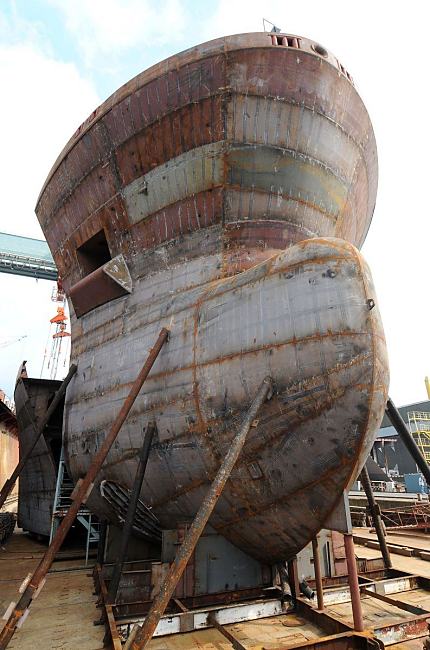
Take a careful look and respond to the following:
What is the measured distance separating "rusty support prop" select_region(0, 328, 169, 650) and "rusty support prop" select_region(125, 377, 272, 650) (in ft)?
4.17

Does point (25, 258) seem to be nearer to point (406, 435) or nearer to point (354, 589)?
point (406, 435)

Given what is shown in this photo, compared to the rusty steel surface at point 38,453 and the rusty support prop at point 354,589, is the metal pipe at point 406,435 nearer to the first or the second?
the rusty support prop at point 354,589

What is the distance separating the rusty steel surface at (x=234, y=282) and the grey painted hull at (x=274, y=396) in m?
0.02

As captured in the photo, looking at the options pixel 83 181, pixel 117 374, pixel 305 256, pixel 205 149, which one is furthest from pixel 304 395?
pixel 83 181

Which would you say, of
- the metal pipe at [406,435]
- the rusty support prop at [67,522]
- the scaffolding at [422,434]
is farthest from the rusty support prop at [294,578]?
the scaffolding at [422,434]

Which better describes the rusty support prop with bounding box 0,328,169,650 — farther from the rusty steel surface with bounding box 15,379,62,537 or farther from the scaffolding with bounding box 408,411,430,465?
the scaffolding with bounding box 408,411,430,465

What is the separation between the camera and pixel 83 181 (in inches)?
333

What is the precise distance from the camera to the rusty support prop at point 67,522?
4.25 metres

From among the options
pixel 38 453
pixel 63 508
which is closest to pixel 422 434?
pixel 63 508

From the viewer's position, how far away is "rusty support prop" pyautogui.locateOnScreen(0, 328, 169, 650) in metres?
4.25

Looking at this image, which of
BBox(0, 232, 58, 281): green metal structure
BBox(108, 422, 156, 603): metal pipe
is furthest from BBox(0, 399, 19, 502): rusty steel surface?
BBox(108, 422, 156, 603): metal pipe

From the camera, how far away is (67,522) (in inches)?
196

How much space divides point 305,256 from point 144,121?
4.19m

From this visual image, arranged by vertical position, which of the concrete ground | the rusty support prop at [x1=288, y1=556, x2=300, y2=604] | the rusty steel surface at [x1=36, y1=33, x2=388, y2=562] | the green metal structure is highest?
the green metal structure
